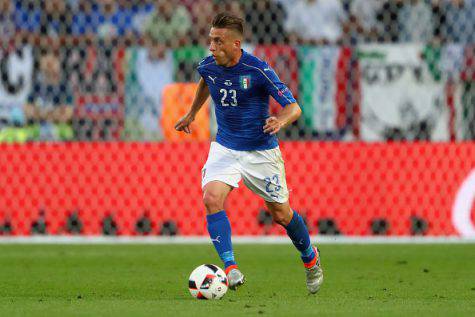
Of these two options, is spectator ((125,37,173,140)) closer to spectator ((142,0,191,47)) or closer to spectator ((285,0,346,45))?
spectator ((142,0,191,47))

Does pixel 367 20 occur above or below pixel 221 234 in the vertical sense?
above

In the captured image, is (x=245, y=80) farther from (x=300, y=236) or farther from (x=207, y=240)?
(x=207, y=240)

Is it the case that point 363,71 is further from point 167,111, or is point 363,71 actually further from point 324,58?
point 167,111

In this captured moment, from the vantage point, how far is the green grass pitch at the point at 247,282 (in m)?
6.13

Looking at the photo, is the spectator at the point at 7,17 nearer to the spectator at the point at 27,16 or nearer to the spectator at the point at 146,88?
the spectator at the point at 27,16

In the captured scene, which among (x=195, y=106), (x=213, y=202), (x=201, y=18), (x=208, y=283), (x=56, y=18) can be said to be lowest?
(x=208, y=283)

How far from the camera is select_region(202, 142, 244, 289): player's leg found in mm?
6941

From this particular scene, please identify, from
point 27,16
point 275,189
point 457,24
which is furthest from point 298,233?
point 27,16

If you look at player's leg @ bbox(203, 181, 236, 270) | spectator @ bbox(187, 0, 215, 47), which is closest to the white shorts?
player's leg @ bbox(203, 181, 236, 270)

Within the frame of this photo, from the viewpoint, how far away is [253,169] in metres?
7.34

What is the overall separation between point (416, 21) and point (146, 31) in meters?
3.29

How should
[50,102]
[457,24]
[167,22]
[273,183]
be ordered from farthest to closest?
[167,22] → [457,24] → [50,102] → [273,183]

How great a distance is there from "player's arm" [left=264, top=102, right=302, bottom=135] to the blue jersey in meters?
0.23

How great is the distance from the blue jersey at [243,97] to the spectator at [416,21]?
Result: 5.64 metres
